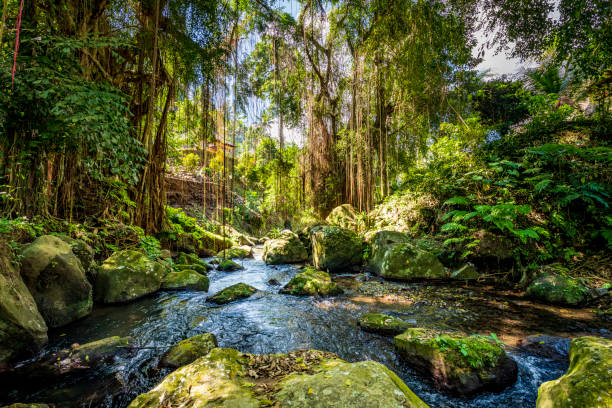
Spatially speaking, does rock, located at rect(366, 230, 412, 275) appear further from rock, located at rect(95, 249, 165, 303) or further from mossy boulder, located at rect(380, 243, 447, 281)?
rock, located at rect(95, 249, 165, 303)

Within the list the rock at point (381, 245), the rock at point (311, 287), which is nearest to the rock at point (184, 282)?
the rock at point (311, 287)

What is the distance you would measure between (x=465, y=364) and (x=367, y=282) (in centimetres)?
298

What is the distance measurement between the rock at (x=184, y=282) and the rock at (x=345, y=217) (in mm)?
4840

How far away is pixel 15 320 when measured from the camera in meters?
1.98

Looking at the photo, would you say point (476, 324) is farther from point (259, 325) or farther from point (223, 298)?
point (223, 298)

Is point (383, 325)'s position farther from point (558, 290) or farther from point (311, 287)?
point (558, 290)

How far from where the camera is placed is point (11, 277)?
7.29ft

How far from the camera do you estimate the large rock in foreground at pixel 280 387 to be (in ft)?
3.85

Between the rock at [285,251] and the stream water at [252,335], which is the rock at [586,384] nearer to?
the stream water at [252,335]

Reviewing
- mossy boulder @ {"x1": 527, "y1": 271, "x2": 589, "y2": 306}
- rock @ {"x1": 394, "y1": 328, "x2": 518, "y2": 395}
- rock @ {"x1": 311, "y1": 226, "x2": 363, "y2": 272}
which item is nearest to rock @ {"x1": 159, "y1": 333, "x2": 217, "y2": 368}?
rock @ {"x1": 394, "y1": 328, "x2": 518, "y2": 395}

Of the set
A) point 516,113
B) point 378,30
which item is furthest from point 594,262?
point 516,113

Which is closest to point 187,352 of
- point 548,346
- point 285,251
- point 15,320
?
point 15,320

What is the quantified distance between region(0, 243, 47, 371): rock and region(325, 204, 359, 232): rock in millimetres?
6912

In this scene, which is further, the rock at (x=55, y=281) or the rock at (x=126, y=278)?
the rock at (x=126, y=278)
